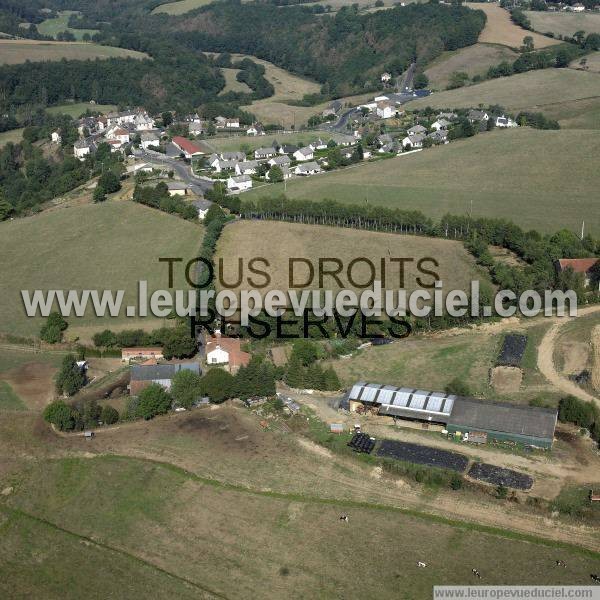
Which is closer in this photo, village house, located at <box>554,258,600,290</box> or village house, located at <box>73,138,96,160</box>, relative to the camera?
village house, located at <box>554,258,600,290</box>

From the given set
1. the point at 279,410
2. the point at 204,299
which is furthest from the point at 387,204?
the point at 279,410

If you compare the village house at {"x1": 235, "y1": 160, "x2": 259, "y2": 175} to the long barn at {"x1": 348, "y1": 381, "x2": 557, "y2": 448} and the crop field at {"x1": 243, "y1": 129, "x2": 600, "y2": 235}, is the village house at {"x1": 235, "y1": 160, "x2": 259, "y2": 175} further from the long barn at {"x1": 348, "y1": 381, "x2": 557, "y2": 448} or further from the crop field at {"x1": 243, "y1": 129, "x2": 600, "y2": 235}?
the long barn at {"x1": 348, "y1": 381, "x2": 557, "y2": 448}

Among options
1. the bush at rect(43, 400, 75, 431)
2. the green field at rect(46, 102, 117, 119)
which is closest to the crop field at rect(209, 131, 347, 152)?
the green field at rect(46, 102, 117, 119)

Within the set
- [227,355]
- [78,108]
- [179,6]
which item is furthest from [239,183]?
[179,6]

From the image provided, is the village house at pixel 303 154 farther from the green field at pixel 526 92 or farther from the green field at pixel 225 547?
the green field at pixel 225 547

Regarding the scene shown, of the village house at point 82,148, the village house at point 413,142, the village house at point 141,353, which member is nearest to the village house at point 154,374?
the village house at point 141,353

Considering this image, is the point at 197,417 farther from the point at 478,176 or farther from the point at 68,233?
the point at 478,176

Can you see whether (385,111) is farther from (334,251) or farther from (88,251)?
(88,251)
